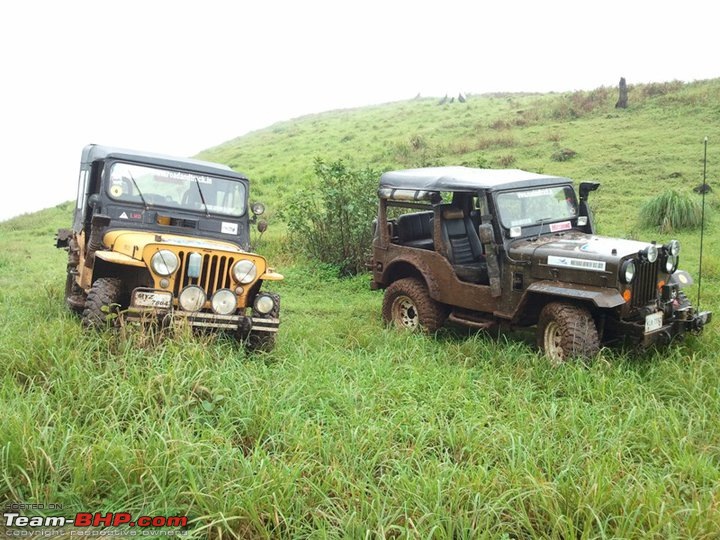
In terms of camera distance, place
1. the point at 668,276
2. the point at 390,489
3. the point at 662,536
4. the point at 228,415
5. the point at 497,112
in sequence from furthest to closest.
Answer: the point at 497,112
the point at 668,276
the point at 228,415
the point at 390,489
the point at 662,536

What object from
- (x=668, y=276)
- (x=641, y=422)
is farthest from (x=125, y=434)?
(x=668, y=276)

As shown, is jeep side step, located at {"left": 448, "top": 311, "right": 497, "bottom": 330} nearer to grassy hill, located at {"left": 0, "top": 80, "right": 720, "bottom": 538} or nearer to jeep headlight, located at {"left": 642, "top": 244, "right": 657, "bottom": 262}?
grassy hill, located at {"left": 0, "top": 80, "right": 720, "bottom": 538}

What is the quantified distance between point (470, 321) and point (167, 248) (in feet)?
10.5

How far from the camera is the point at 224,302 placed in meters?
5.95

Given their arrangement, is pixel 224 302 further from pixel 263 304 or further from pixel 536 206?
pixel 536 206

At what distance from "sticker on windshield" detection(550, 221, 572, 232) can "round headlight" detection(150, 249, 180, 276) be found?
388cm

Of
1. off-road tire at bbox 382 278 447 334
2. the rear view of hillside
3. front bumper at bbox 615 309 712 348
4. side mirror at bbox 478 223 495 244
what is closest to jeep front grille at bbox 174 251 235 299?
off-road tire at bbox 382 278 447 334

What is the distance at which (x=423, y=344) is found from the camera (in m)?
6.70

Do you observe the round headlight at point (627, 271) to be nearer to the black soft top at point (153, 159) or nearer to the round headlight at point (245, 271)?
the round headlight at point (245, 271)

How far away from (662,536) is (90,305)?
15.3 ft

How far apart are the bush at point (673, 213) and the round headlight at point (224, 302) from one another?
8.12m

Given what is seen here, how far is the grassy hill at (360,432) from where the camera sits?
3.35 m

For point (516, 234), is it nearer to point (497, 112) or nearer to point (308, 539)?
point (308, 539)

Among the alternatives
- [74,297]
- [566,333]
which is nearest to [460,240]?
→ [566,333]
